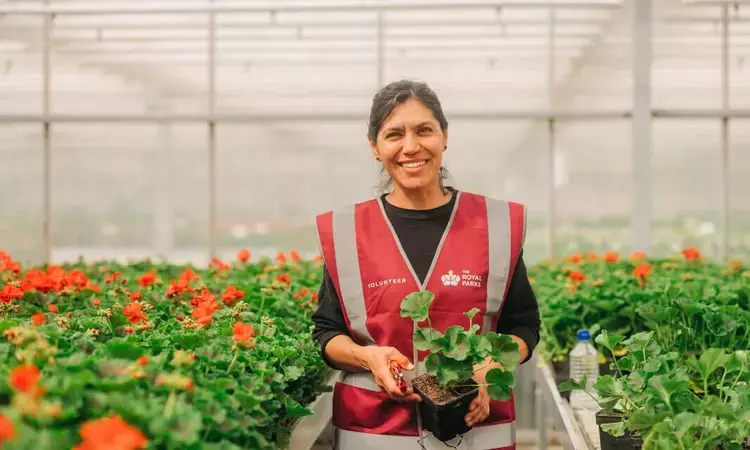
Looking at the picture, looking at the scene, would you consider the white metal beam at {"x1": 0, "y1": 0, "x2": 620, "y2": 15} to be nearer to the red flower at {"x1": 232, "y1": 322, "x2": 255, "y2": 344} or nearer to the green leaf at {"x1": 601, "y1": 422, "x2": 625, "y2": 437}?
the green leaf at {"x1": 601, "y1": 422, "x2": 625, "y2": 437}

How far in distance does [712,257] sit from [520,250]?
22.5ft

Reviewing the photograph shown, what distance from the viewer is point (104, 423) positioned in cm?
107

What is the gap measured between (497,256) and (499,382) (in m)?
0.37

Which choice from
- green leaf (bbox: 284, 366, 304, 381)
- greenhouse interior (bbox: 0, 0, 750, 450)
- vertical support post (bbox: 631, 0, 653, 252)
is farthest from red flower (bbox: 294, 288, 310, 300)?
vertical support post (bbox: 631, 0, 653, 252)

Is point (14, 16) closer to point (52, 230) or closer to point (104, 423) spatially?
point (52, 230)

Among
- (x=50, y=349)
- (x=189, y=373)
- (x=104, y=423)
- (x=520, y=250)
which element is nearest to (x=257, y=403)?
(x=189, y=373)

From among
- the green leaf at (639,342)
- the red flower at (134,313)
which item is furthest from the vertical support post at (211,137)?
the green leaf at (639,342)

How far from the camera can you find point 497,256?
2.10 metres

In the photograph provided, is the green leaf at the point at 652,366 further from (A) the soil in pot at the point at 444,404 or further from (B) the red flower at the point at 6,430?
(B) the red flower at the point at 6,430

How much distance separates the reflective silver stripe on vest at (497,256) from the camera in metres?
2.07

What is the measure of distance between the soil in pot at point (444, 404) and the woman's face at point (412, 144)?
51cm

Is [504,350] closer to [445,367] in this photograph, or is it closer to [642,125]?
[445,367]

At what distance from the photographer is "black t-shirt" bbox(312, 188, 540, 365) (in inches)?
83.4

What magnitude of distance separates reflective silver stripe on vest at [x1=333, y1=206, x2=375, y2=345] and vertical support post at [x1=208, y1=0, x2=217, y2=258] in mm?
6524
